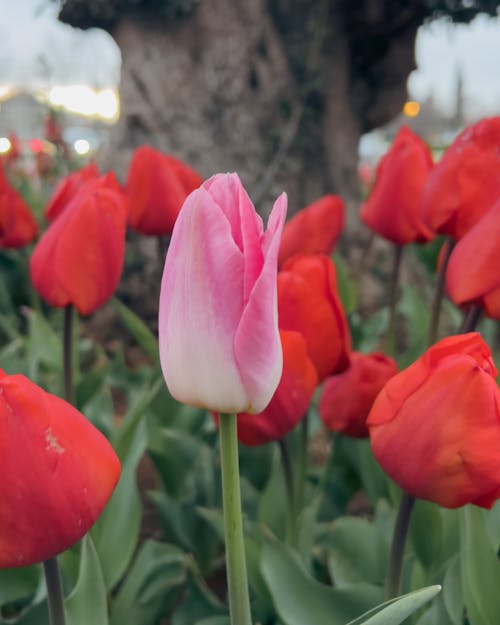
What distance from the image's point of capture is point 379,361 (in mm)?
720

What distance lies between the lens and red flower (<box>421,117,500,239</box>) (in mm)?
654

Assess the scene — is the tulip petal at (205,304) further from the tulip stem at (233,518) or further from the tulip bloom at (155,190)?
the tulip bloom at (155,190)

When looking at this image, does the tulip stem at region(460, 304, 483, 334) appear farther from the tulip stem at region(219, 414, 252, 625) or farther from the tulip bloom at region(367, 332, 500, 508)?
the tulip stem at region(219, 414, 252, 625)

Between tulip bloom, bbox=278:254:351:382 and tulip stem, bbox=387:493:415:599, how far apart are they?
0.50 feet

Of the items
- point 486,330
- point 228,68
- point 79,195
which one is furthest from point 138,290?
point 79,195

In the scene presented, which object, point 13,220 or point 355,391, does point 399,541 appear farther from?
point 13,220

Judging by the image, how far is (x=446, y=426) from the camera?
458 mm

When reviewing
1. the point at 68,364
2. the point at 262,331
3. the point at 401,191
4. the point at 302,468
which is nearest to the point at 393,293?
the point at 401,191

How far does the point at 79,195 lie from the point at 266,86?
1.47 metres

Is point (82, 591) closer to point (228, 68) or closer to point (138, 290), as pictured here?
point (138, 290)

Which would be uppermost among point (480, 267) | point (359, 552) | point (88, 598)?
point (480, 267)

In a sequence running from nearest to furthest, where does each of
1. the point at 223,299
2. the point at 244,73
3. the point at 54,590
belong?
the point at 223,299 → the point at 54,590 → the point at 244,73

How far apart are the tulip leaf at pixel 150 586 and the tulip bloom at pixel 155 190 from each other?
378 mm

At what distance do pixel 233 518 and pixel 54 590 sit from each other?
0.51ft
